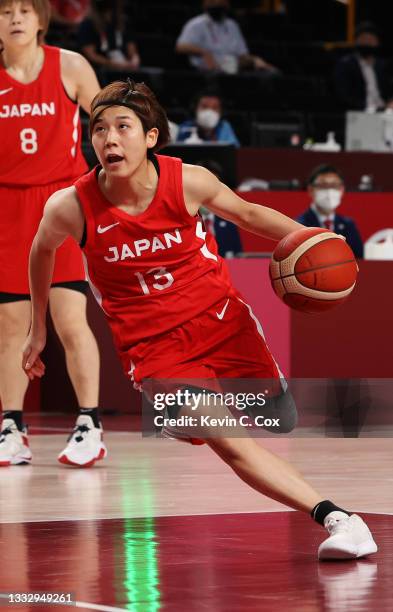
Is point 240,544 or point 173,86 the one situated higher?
point 173,86

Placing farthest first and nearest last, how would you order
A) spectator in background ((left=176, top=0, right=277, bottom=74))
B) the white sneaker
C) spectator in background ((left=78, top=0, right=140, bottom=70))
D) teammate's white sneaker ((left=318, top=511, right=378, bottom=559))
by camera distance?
spectator in background ((left=176, top=0, right=277, bottom=74)) → spectator in background ((left=78, top=0, right=140, bottom=70)) → the white sneaker → teammate's white sneaker ((left=318, top=511, right=378, bottom=559))

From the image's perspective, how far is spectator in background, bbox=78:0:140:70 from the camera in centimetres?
1452

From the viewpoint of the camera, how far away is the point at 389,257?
1010 cm

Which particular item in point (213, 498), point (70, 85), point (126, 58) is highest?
point (126, 58)

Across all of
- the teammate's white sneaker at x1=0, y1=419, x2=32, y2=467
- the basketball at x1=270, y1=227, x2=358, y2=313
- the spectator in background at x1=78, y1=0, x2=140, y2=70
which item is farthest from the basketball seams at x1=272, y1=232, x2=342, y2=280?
the spectator in background at x1=78, y1=0, x2=140, y2=70

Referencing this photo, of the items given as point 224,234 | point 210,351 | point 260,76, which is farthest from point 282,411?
point 260,76

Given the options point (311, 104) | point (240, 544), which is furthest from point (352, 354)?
point (311, 104)

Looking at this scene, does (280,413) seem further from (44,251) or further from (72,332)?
(72,332)

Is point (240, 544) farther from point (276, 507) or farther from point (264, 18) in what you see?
point (264, 18)

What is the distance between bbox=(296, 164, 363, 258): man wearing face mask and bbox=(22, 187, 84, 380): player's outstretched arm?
5781mm

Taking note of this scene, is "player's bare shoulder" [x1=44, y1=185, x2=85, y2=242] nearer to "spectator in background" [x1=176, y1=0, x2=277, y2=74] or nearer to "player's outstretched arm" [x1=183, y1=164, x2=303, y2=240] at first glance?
"player's outstretched arm" [x1=183, y1=164, x2=303, y2=240]

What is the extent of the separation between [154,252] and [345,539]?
104 centimetres

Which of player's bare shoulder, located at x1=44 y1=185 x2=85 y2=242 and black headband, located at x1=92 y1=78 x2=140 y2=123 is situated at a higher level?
black headband, located at x1=92 y1=78 x2=140 y2=123

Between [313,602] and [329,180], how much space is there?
23.9ft
